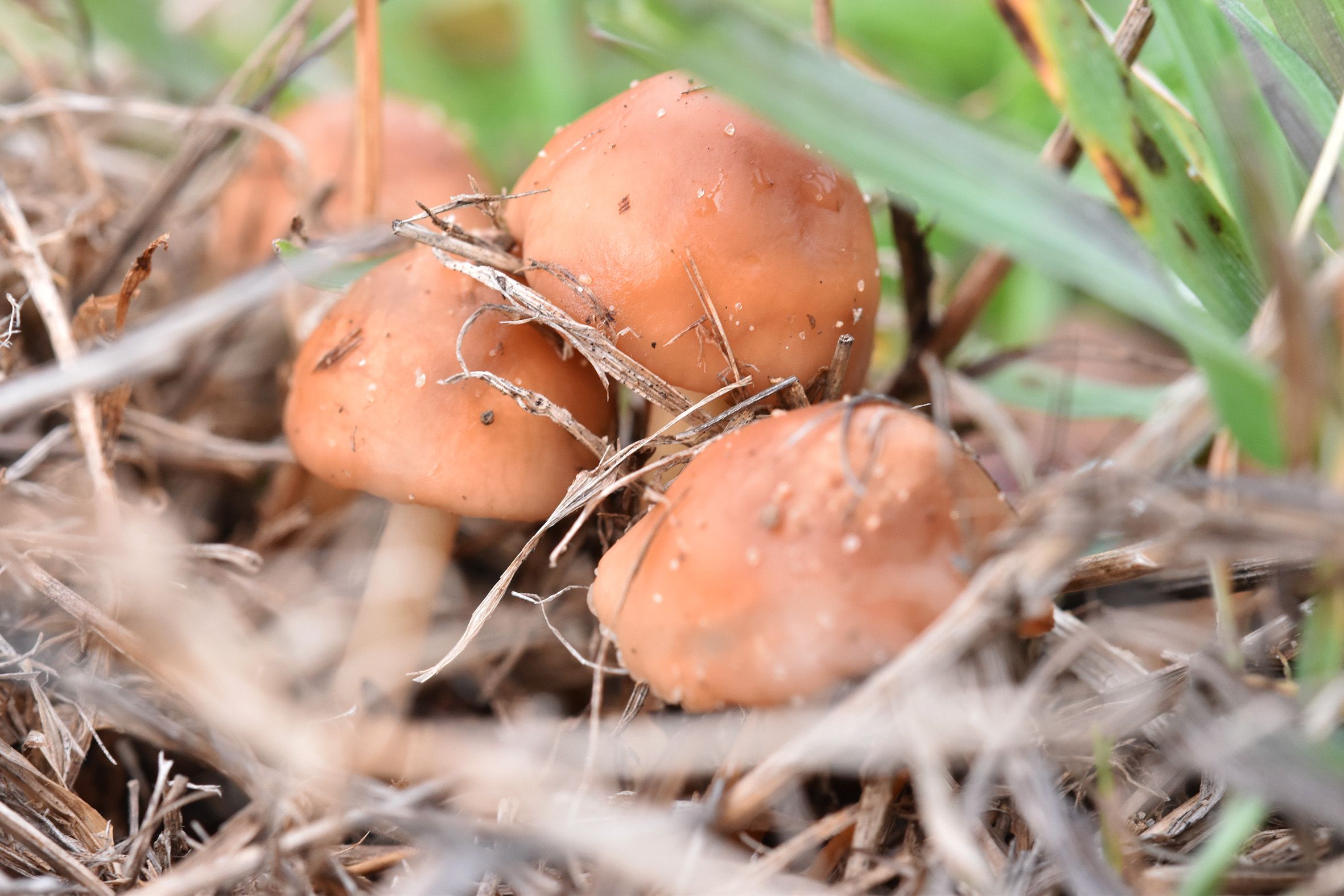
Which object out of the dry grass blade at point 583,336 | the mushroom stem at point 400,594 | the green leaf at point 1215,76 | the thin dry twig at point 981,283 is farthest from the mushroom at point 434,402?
the green leaf at point 1215,76

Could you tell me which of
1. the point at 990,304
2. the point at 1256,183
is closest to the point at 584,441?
the point at 1256,183

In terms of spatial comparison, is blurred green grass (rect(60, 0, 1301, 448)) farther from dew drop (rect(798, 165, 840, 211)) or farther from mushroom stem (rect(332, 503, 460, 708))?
mushroom stem (rect(332, 503, 460, 708))

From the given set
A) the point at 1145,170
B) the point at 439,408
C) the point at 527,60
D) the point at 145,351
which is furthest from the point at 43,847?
the point at 527,60

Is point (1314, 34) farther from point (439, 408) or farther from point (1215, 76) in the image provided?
point (439, 408)

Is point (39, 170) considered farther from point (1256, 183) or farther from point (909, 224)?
point (1256, 183)

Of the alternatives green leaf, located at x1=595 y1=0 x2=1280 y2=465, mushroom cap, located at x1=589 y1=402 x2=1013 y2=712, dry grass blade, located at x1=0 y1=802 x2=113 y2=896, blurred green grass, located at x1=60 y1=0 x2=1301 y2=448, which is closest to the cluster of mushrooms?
mushroom cap, located at x1=589 y1=402 x2=1013 y2=712

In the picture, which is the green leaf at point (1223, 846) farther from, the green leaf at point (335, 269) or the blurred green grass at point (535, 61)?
the blurred green grass at point (535, 61)
